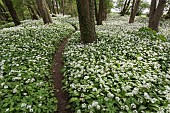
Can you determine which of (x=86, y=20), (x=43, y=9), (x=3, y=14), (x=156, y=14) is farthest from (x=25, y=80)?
(x=3, y=14)

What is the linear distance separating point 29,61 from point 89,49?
2975 millimetres

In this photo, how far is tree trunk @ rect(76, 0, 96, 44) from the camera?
337 inches

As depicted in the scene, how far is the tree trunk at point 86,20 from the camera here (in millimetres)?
8555

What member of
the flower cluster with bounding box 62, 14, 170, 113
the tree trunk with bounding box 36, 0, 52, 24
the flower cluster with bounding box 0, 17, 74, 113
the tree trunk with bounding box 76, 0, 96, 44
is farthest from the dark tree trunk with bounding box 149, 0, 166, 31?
the tree trunk with bounding box 36, 0, 52, 24

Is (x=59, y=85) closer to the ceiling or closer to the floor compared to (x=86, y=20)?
closer to the floor

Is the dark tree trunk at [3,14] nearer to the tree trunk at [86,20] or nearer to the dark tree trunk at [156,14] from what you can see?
the tree trunk at [86,20]

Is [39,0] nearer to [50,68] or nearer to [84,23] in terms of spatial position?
[84,23]

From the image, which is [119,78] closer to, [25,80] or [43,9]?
[25,80]

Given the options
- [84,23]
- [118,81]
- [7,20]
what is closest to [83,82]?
[118,81]

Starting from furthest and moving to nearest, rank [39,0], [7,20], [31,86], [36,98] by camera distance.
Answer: [7,20]
[39,0]
[31,86]
[36,98]

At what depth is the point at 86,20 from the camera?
8773 millimetres

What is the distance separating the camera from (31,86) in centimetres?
514

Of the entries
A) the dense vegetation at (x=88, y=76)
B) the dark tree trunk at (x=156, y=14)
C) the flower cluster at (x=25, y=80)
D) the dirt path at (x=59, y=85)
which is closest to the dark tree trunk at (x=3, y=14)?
the dense vegetation at (x=88, y=76)

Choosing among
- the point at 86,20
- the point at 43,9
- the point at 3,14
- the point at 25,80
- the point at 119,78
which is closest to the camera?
the point at 119,78
